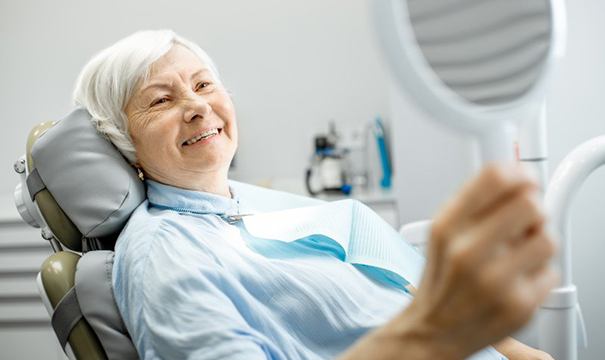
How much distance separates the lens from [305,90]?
3.18 m

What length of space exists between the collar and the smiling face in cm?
3

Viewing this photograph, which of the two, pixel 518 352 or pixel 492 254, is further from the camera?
pixel 518 352

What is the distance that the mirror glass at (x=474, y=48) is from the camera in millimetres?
608

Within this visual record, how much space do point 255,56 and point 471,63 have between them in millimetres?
2690

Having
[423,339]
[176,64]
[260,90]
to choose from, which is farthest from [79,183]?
[260,90]

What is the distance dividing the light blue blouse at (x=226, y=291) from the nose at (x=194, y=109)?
0.16 m

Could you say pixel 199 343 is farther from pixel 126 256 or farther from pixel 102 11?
pixel 102 11

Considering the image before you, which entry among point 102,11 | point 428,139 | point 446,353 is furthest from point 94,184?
point 102,11

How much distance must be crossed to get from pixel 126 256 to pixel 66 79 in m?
2.61

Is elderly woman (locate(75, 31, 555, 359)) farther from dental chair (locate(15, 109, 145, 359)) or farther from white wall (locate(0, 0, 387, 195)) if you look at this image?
white wall (locate(0, 0, 387, 195))

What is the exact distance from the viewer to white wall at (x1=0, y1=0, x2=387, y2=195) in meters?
3.12

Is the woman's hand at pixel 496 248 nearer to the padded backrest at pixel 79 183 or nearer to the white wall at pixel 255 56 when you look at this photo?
the padded backrest at pixel 79 183

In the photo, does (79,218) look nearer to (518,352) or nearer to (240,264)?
(240,264)

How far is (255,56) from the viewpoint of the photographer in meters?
3.22
